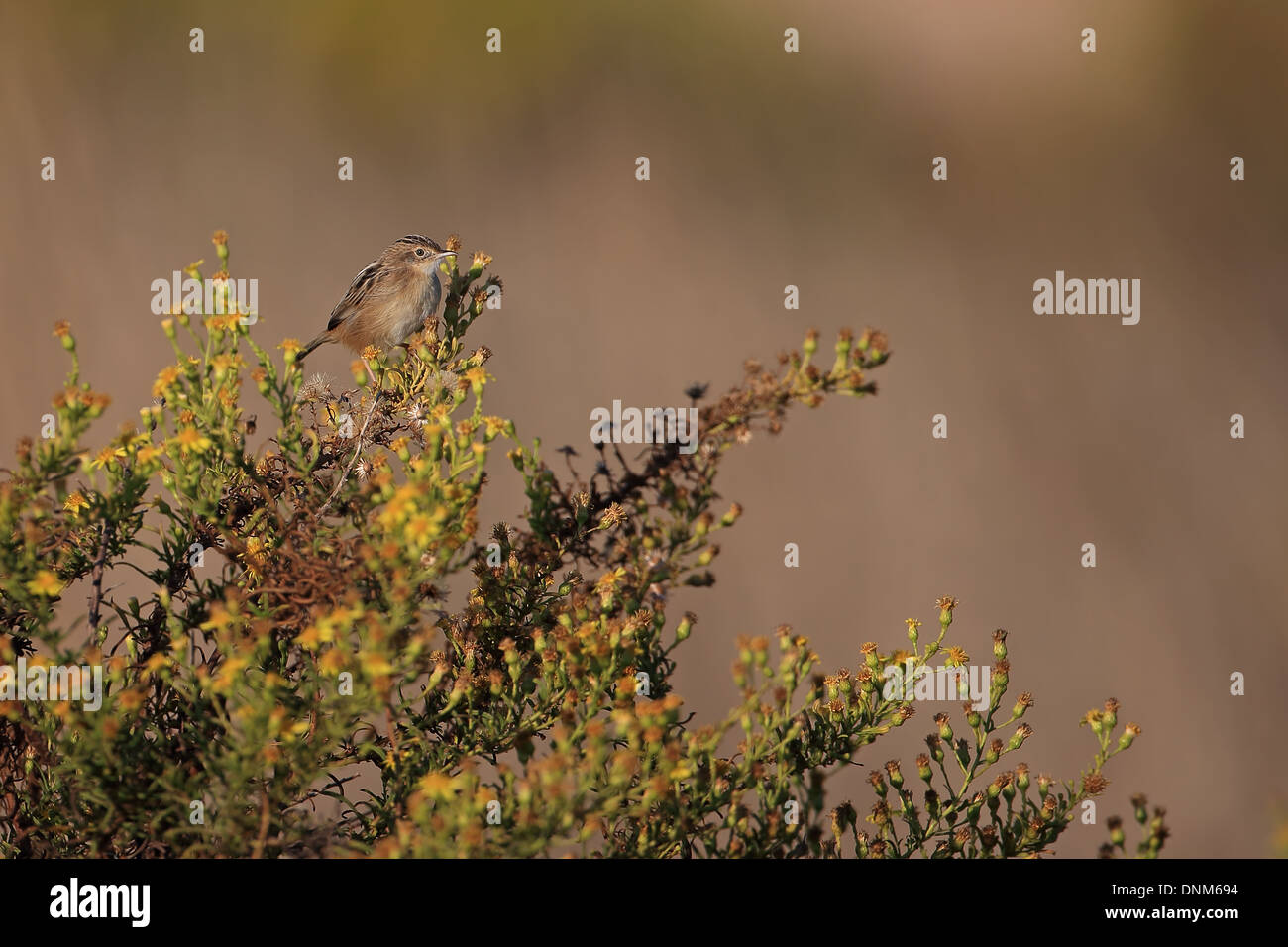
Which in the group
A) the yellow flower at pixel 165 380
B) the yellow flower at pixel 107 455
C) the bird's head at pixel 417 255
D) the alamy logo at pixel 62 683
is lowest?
the alamy logo at pixel 62 683

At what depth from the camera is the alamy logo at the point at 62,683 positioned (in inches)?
65.2

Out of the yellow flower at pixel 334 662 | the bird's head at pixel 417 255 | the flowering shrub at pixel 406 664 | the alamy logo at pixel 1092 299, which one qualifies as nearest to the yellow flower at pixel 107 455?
the flowering shrub at pixel 406 664

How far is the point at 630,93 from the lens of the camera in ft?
25.1

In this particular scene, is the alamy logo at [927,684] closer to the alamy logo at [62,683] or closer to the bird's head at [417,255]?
the alamy logo at [62,683]

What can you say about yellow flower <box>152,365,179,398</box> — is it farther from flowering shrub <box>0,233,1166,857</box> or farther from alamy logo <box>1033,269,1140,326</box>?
alamy logo <box>1033,269,1140,326</box>

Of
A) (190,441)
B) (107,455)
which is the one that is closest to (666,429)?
(190,441)

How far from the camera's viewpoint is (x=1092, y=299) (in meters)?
Result: 7.24

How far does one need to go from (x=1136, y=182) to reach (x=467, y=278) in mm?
6299

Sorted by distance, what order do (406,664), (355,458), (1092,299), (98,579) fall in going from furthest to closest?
1. (1092,299)
2. (355,458)
3. (98,579)
4. (406,664)

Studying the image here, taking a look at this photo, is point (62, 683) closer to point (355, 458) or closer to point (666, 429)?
point (355, 458)

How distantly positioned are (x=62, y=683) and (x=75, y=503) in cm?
59
